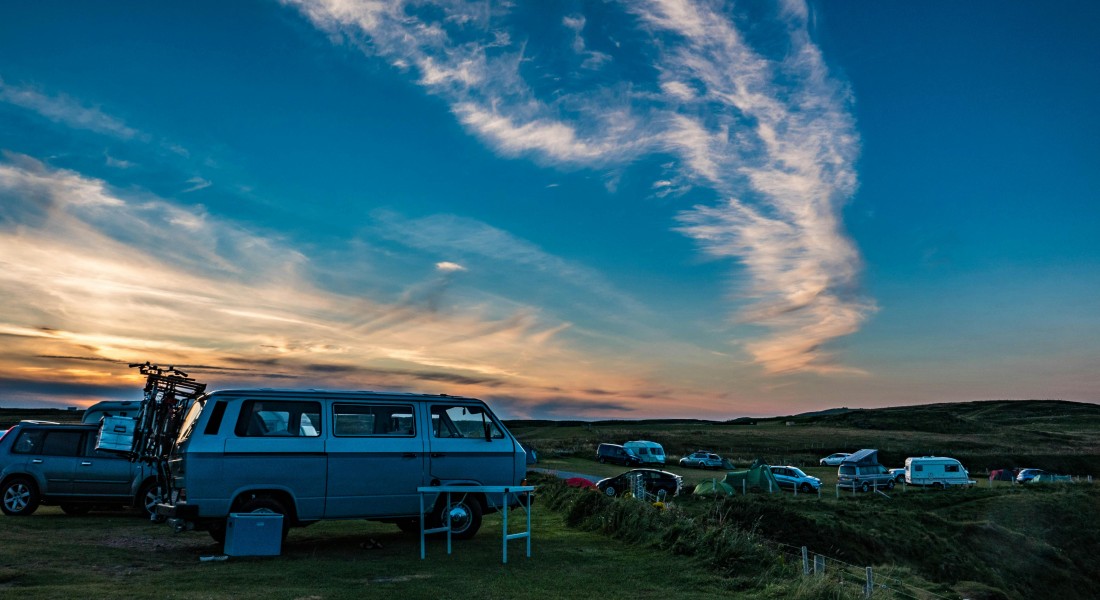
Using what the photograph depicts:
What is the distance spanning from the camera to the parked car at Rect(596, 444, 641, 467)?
53378 millimetres

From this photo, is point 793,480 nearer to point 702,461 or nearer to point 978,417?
point 702,461

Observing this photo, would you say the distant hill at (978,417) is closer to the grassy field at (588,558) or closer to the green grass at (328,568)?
the grassy field at (588,558)

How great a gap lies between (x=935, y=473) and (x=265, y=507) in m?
48.1

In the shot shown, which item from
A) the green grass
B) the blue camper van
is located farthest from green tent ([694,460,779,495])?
the blue camper van

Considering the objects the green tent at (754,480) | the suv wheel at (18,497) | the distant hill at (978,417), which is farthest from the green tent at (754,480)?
the distant hill at (978,417)

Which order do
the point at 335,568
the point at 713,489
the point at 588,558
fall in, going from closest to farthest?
the point at 335,568 < the point at 588,558 < the point at 713,489

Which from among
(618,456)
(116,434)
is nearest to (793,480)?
(618,456)

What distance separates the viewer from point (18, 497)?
16.2 metres

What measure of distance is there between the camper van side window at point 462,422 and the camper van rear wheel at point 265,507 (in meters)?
2.90

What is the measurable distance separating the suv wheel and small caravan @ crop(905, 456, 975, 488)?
48511 mm

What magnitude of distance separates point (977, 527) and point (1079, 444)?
85684 mm

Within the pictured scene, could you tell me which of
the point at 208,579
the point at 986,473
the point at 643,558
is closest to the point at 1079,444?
the point at 986,473

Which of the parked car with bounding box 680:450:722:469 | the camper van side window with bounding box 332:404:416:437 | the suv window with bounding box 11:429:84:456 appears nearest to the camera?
the camper van side window with bounding box 332:404:416:437

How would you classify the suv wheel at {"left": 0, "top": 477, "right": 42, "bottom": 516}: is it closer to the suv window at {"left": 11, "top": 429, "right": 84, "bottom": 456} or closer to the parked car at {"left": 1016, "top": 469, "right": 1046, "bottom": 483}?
the suv window at {"left": 11, "top": 429, "right": 84, "bottom": 456}
